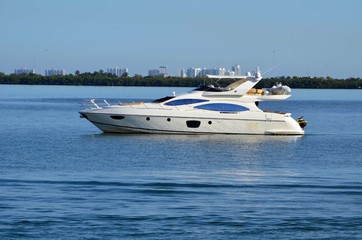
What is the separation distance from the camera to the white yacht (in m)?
52.8

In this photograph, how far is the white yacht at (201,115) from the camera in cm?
5284

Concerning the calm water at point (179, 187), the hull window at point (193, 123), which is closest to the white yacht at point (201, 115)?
the hull window at point (193, 123)

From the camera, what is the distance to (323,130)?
65438 millimetres

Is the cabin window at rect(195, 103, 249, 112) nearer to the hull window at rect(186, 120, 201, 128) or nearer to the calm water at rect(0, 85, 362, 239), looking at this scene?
the hull window at rect(186, 120, 201, 128)

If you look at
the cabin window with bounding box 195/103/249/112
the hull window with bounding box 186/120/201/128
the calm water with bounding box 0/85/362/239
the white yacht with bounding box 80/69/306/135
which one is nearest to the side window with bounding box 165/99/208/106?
the white yacht with bounding box 80/69/306/135

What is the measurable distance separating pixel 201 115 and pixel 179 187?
19444mm

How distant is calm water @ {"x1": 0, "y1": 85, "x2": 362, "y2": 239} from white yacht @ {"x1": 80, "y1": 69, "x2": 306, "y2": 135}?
34.8 inches

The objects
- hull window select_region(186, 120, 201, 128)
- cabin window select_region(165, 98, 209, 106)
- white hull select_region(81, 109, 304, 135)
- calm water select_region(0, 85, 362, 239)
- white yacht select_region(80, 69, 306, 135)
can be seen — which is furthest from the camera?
hull window select_region(186, 120, 201, 128)

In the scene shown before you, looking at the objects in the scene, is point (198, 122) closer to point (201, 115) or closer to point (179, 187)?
point (201, 115)

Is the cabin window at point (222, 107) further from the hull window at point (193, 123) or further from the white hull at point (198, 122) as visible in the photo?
the hull window at point (193, 123)

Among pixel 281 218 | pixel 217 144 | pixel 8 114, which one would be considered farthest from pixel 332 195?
pixel 8 114

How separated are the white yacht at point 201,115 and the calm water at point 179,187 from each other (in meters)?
0.88

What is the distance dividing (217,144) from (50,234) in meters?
24.8

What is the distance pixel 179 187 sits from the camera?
111ft
